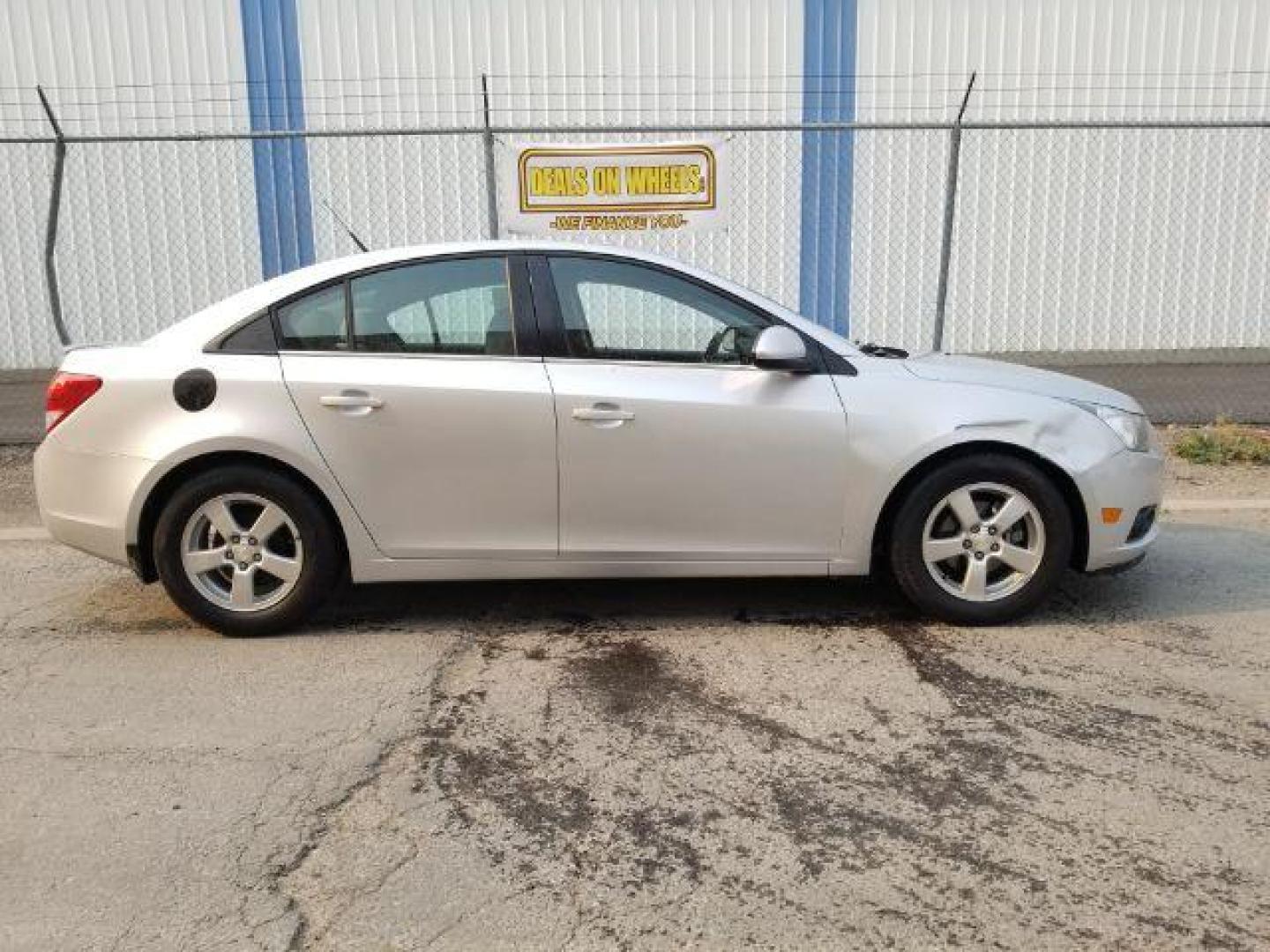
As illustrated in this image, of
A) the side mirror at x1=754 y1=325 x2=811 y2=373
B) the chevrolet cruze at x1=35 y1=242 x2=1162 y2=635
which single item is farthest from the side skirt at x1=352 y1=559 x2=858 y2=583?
the side mirror at x1=754 y1=325 x2=811 y2=373

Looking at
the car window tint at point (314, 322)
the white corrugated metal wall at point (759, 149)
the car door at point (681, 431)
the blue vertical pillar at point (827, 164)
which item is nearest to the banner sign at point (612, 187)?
the white corrugated metal wall at point (759, 149)

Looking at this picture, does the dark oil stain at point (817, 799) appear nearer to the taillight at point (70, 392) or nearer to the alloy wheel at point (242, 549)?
the alloy wheel at point (242, 549)

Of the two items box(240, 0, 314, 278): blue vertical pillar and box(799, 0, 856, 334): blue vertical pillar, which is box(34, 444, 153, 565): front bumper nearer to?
box(240, 0, 314, 278): blue vertical pillar

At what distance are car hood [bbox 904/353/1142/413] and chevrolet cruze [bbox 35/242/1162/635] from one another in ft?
0.12

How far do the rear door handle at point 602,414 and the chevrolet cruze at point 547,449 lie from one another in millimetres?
10

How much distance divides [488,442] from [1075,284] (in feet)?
33.6

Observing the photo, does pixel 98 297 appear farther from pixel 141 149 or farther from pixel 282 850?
pixel 282 850

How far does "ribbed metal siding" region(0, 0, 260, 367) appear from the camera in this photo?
40.5ft

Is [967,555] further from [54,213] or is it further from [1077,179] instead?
[1077,179]

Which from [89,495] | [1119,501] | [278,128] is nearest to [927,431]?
[1119,501]

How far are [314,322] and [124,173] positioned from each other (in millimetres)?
9540

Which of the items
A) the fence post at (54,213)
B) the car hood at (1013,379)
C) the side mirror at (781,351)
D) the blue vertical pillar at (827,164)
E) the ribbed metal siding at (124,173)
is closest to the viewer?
the side mirror at (781,351)

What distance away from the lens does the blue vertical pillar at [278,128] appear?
12352 millimetres

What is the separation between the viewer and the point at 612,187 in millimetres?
8797
